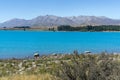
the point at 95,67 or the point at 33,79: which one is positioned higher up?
the point at 95,67

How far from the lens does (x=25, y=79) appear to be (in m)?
10.2

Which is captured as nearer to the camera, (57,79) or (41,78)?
(57,79)

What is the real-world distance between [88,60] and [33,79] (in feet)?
7.93

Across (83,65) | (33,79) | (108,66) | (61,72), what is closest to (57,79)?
(61,72)

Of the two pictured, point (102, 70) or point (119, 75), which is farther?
point (102, 70)

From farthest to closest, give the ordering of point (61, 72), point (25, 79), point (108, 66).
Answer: point (25, 79), point (108, 66), point (61, 72)

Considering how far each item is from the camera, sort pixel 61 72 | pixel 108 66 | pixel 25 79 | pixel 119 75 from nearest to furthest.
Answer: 1. pixel 119 75
2. pixel 61 72
3. pixel 108 66
4. pixel 25 79

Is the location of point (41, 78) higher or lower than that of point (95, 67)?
lower

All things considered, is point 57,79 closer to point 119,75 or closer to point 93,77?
point 93,77

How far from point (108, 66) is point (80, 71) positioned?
1097mm

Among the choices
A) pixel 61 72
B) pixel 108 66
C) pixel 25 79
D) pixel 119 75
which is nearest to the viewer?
pixel 119 75

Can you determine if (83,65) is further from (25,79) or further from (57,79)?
(25,79)

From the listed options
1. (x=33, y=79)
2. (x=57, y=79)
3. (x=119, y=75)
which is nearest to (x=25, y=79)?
(x=33, y=79)

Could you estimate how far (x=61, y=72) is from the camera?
814 centimetres
